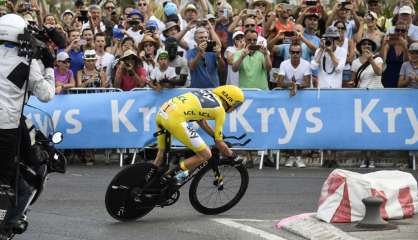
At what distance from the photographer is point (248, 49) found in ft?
59.8

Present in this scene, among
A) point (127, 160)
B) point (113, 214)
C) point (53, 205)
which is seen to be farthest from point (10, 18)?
point (127, 160)

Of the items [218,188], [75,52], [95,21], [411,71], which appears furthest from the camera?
[95,21]

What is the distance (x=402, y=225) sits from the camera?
11383 millimetres

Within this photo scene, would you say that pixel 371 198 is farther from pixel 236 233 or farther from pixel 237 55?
pixel 237 55

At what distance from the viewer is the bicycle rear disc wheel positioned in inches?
482

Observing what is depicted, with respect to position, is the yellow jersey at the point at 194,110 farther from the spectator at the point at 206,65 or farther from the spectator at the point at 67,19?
the spectator at the point at 67,19

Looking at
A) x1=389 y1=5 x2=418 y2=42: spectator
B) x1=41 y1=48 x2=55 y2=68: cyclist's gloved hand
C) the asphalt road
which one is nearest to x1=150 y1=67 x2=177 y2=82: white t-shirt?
the asphalt road

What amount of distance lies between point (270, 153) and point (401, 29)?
319cm

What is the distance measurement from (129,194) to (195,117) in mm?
1147

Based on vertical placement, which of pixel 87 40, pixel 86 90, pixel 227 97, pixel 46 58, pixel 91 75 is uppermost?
pixel 46 58

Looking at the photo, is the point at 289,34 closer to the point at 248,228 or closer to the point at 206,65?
the point at 206,65

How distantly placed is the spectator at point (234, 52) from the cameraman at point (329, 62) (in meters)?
1.27

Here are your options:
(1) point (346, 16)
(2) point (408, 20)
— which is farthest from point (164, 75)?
(2) point (408, 20)

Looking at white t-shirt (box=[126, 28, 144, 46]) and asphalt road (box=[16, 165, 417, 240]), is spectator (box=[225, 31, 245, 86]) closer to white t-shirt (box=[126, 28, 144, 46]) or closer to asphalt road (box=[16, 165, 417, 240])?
white t-shirt (box=[126, 28, 144, 46])
